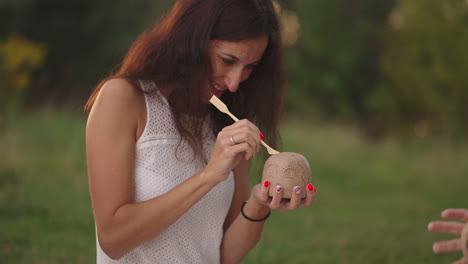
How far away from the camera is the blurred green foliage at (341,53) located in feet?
42.5

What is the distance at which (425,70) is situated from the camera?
47.3 ft

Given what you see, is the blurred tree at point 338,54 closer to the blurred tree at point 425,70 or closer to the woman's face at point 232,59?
the blurred tree at point 425,70

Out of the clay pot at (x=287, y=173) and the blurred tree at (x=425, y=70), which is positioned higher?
the clay pot at (x=287, y=173)

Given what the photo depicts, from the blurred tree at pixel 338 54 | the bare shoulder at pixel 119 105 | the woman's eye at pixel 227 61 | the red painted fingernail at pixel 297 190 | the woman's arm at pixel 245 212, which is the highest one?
the woman's eye at pixel 227 61

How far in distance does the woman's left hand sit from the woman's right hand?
0.21m

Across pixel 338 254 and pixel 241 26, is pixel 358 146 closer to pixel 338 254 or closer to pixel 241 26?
pixel 338 254

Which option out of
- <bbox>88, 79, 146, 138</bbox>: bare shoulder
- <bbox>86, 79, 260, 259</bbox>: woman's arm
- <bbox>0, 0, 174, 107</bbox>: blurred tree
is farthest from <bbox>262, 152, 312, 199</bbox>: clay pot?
<bbox>0, 0, 174, 107</bbox>: blurred tree

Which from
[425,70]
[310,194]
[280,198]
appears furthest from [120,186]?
[425,70]

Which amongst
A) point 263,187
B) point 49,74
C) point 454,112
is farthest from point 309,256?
point 49,74

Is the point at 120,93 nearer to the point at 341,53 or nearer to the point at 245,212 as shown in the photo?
the point at 245,212

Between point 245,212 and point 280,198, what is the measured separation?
1.10ft

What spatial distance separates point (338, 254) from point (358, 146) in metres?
6.45

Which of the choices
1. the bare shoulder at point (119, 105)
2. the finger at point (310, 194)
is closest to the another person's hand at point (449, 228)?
the finger at point (310, 194)

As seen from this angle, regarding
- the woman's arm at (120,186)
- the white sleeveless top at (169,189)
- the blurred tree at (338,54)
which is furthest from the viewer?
the blurred tree at (338,54)
